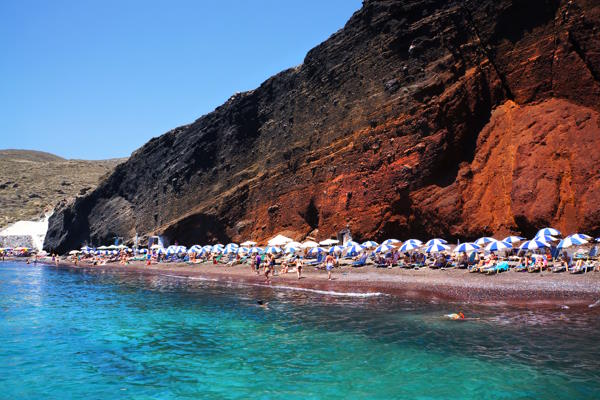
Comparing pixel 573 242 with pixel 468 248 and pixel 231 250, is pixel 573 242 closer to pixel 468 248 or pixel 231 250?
pixel 468 248

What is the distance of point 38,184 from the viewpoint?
364ft

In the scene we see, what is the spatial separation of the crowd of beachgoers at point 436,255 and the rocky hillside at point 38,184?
2152 inches

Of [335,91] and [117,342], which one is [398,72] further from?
[117,342]

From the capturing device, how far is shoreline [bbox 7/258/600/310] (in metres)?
16.2

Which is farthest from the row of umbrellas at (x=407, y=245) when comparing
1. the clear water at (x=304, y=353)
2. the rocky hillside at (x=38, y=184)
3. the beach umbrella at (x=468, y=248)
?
the rocky hillside at (x=38, y=184)

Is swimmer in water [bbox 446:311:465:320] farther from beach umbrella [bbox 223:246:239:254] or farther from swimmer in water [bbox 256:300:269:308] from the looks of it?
beach umbrella [bbox 223:246:239:254]

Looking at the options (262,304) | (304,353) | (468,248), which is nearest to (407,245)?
(468,248)

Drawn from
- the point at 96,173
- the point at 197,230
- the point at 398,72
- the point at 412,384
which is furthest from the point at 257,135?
the point at 96,173

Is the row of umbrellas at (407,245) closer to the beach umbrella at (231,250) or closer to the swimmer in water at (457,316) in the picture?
the beach umbrella at (231,250)

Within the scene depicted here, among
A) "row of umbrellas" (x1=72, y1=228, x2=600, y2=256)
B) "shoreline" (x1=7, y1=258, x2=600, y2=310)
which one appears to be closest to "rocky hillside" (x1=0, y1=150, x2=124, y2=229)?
"row of umbrellas" (x1=72, y1=228, x2=600, y2=256)

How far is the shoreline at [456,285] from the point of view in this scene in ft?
53.3

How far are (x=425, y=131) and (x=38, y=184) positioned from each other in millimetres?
110193

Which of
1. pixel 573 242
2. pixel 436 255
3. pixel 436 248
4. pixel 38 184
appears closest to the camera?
pixel 573 242

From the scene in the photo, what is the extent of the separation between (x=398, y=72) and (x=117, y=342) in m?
29.6
